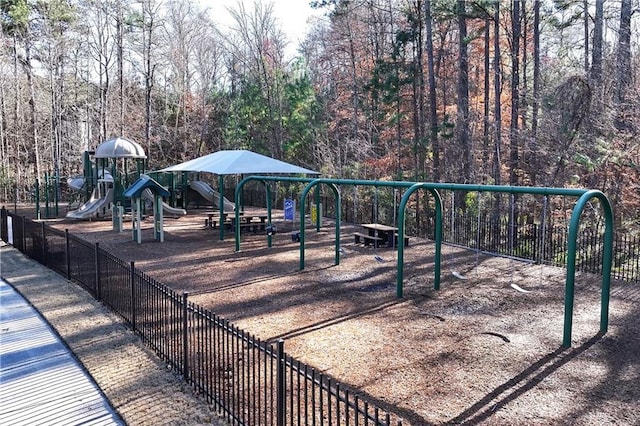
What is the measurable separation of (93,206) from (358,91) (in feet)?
46.6

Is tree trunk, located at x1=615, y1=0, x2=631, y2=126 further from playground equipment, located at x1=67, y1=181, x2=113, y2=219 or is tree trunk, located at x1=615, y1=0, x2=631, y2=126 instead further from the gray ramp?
playground equipment, located at x1=67, y1=181, x2=113, y2=219

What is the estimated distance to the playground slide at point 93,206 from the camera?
1992cm

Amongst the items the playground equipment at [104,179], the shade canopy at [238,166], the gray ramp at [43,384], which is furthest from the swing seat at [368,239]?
the playground equipment at [104,179]

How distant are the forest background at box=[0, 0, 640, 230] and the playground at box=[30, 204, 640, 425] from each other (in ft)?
19.9

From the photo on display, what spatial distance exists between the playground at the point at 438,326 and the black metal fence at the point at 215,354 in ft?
1.99

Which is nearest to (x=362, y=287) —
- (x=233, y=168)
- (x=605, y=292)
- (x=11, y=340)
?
(x=605, y=292)

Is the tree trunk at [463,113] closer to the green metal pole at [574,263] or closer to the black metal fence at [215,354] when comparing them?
the green metal pole at [574,263]

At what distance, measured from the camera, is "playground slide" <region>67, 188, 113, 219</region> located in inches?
784

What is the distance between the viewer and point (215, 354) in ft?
19.4

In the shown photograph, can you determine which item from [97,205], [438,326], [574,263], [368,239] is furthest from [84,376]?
[97,205]

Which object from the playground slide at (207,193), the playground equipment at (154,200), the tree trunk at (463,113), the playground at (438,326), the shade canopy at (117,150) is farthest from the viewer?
the playground slide at (207,193)

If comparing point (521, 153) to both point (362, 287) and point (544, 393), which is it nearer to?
point (362, 287)

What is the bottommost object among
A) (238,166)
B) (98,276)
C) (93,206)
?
(98,276)

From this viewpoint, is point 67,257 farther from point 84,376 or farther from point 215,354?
point 215,354
